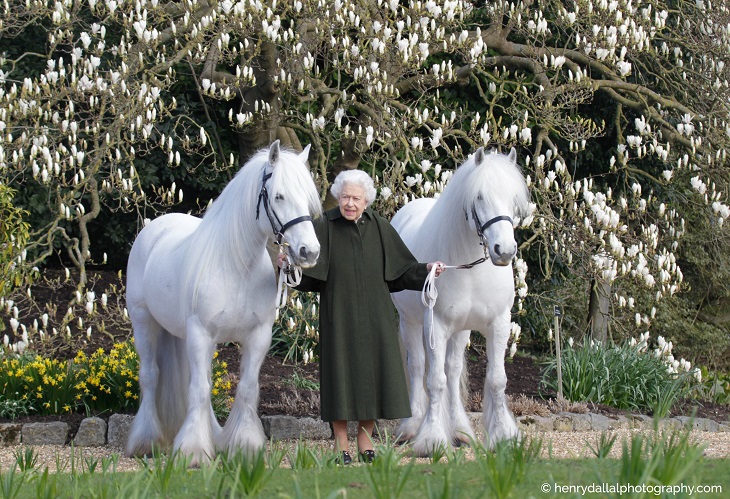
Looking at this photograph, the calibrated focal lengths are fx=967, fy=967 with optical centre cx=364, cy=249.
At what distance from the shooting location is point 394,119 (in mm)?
8602

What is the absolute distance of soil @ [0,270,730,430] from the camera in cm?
709

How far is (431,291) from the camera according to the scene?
549cm

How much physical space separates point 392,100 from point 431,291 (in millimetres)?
3841

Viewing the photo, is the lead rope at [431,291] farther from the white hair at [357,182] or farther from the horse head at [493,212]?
the white hair at [357,182]

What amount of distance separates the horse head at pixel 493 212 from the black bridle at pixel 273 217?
39.9 inches

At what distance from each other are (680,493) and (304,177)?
2.75m

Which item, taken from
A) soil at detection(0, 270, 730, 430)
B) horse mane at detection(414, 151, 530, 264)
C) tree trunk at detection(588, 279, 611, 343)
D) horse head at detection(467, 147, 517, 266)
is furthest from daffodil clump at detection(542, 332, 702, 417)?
horse head at detection(467, 147, 517, 266)

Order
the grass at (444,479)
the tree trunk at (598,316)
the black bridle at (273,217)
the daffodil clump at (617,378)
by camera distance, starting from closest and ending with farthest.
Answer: the grass at (444,479)
the black bridle at (273,217)
the daffodil clump at (617,378)
the tree trunk at (598,316)

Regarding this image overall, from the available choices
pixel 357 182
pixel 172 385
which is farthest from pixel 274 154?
pixel 172 385

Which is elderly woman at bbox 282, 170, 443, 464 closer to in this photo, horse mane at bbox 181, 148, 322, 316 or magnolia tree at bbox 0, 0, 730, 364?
horse mane at bbox 181, 148, 322, 316

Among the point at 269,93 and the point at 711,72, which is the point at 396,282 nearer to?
the point at 269,93

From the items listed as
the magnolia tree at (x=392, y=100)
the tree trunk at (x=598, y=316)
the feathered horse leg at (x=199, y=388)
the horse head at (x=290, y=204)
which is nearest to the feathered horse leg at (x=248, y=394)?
the feathered horse leg at (x=199, y=388)

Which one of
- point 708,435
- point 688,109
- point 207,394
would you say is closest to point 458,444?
point 207,394

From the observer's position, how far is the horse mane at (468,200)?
5.36m
